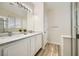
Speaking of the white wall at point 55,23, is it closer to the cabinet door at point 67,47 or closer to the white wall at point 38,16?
the white wall at point 38,16

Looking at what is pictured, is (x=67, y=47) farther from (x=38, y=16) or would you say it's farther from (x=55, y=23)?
(x=55, y=23)

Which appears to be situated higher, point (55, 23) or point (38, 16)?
point (38, 16)

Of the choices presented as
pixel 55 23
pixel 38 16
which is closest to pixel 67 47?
pixel 38 16

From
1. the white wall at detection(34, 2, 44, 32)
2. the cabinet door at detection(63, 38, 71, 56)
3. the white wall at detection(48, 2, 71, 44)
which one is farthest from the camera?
the white wall at detection(48, 2, 71, 44)

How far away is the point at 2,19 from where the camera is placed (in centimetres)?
214

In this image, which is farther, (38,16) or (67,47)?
(38,16)

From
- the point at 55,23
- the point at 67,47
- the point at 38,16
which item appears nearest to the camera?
the point at 67,47

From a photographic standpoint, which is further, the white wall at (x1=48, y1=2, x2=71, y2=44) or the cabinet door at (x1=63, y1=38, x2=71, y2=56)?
the white wall at (x1=48, y1=2, x2=71, y2=44)

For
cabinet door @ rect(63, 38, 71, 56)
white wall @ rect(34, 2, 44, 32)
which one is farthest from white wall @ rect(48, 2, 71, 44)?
cabinet door @ rect(63, 38, 71, 56)

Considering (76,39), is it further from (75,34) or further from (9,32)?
(9,32)

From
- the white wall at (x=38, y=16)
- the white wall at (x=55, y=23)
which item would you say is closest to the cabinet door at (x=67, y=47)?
the white wall at (x=38, y=16)

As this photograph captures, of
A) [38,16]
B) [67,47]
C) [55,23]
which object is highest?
[38,16]

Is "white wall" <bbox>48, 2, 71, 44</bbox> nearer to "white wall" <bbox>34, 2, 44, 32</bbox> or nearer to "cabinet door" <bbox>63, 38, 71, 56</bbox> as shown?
"white wall" <bbox>34, 2, 44, 32</bbox>

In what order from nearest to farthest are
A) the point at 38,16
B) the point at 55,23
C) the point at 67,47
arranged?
the point at 67,47 < the point at 38,16 < the point at 55,23
